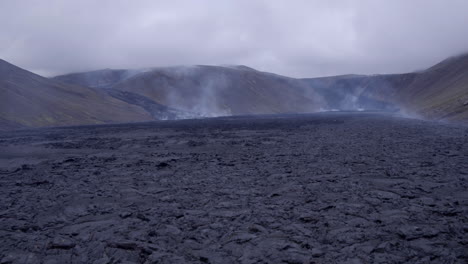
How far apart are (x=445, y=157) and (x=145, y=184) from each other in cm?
1653

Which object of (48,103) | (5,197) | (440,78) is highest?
(440,78)


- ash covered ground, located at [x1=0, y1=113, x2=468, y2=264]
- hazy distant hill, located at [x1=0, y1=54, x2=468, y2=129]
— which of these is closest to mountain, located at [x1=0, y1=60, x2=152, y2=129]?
hazy distant hill, located at [x1=0, y1=54, x2=468, y2=129]

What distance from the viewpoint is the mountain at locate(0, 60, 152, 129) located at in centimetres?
8968

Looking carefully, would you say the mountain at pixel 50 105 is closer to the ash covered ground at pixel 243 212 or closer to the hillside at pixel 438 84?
the ash covered ground at pixel 243 212

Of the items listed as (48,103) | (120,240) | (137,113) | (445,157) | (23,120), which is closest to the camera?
(120,240)

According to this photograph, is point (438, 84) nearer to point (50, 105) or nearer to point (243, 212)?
point (50, 105)

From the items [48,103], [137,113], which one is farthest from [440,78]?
[48,103]

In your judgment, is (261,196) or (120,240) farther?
(261,196)

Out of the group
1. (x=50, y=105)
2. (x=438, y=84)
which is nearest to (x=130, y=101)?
(x=50, y=105)

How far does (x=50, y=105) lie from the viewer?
103 m

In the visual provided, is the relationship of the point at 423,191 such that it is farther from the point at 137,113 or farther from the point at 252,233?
the point at 137,113

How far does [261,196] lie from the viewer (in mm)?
13000

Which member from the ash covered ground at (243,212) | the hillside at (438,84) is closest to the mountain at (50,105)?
the ash covered ground at (243,212)

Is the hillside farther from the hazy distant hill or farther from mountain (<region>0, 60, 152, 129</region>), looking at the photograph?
mountain (<region>0, 60, 152, 129</region>)
